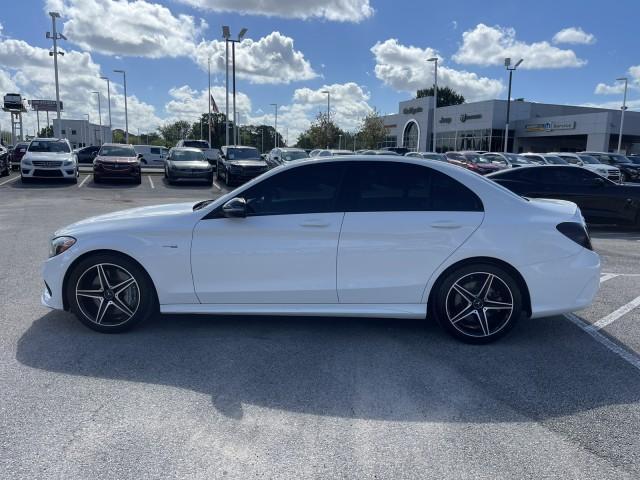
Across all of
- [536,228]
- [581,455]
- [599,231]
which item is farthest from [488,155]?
[581,455]

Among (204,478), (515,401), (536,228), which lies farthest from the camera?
(536,228)

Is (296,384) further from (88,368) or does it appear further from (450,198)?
(450,198)

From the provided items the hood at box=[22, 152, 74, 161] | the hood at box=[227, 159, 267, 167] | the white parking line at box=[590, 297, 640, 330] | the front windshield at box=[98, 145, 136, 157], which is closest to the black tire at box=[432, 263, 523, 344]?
the white parking line at box=[590, 297, 640, 330]

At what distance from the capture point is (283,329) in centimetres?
489

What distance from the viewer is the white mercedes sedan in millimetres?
4406

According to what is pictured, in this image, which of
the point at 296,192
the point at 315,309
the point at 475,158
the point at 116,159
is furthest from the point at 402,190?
the point at 475,158

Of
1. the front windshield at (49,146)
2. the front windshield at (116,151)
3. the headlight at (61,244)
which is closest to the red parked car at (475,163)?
the front windshield at (116,151)

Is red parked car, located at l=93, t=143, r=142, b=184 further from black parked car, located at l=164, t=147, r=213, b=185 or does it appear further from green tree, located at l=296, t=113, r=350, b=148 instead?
green tree, located at l=296, t=113, r=350, b=148

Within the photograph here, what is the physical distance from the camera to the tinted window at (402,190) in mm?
4496

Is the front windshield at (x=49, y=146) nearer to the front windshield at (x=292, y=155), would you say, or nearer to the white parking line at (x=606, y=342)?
the front windshield at (x=292, y=155)

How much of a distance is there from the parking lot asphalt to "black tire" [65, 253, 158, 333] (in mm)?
156

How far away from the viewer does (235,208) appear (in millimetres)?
4410

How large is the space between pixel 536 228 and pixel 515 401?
1568 millimetres

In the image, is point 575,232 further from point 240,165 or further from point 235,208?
point 240,165
